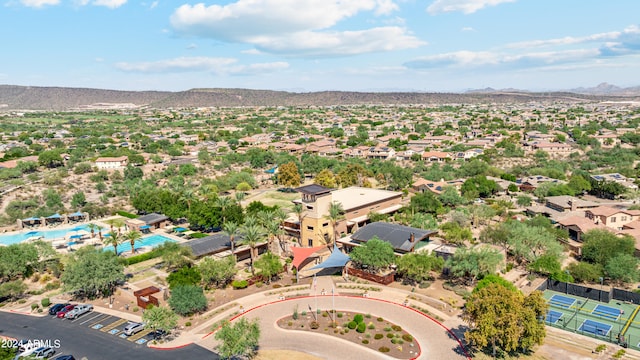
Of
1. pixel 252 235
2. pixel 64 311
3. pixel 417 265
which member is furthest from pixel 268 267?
pixel 64 311

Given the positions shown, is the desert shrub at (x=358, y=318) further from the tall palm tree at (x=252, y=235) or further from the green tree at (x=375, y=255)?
the tall palm tree at (x=252, y=235)

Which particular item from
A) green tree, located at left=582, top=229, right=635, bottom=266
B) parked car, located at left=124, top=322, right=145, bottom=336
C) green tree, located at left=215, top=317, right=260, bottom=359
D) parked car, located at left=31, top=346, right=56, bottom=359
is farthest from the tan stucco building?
parked car, located at left=31, top=346, right=56, bottom=359

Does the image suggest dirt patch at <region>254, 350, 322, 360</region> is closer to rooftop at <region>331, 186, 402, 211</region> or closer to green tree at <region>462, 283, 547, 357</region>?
green tree at <region>462, 283, 547, 357</region>

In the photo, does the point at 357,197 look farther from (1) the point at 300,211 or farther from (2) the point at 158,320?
(2) the point at 158,320

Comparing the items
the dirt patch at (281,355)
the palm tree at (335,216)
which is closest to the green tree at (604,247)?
the palm tree at (335,216)

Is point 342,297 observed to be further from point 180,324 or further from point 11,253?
point 11,253
